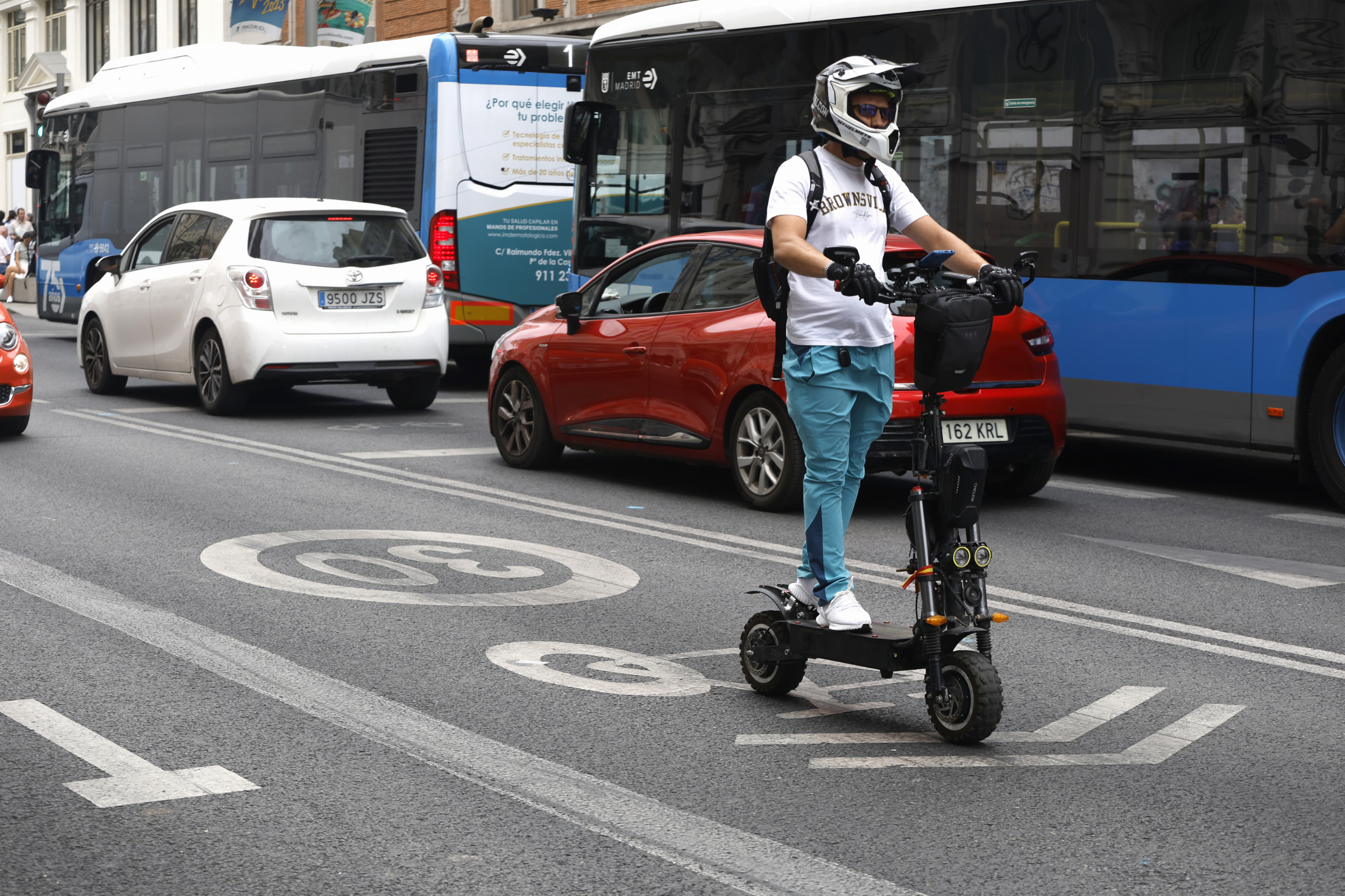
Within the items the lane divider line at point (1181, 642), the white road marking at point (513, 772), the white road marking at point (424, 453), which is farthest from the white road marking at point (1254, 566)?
the white road marking at point (424, 453)

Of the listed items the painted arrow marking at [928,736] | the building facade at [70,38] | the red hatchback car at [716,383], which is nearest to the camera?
the painted arrow marking at [928,736]

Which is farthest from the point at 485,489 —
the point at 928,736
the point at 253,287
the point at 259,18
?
the point at 259,18

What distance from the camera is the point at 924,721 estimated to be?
5102 mm

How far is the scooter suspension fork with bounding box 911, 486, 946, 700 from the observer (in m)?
4.75

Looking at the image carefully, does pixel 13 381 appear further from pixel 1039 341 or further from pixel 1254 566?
pixel 1254 566

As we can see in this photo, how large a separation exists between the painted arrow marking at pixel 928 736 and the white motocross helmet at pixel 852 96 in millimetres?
1659

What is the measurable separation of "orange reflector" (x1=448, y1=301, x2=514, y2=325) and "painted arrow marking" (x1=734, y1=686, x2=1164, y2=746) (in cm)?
1205

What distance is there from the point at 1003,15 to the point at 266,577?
636cm

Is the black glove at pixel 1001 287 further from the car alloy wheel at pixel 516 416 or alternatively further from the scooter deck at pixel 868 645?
the car alloy wheel at pixel 516 416

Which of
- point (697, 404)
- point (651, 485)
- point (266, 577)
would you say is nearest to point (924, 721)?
point (266, 577)

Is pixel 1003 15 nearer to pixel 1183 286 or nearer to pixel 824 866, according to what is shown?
pixel 1183 286

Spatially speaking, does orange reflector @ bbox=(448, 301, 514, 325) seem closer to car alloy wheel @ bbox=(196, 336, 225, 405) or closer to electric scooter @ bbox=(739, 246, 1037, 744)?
car alloy wheel @ bbox=(196, 336, 225, 405)

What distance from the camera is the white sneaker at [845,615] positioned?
5027mm

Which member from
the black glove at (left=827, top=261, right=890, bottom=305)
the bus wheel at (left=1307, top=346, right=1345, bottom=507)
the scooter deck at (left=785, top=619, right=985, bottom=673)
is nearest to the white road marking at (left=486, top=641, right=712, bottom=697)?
the scooter deck at (left=785, top=619, right=985, bottom=673)
